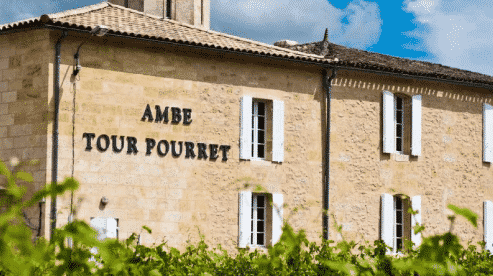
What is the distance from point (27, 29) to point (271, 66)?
205 inches

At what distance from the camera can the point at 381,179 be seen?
18.6 meters

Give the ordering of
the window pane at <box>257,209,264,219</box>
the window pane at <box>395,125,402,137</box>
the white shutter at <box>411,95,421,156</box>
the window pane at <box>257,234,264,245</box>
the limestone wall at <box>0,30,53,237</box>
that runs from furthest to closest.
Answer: the window pane at <box>395,125,402,137</box>
the white shutter at <box>411,95,421,156</box>
the window pane at <box>257,209,264,219</box>
the window pane at <box>257,234,264,245</box>
the limestone wall at <box>0,30,53,237</box>

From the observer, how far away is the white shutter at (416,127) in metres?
19.0

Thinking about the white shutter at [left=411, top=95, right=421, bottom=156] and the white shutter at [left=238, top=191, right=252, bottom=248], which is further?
the white shutter at [left=411, top=95, right=421, bottom=156]

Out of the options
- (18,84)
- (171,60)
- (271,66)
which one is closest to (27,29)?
(18,84)

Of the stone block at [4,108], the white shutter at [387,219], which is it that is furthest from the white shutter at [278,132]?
the stone block at [4,108]

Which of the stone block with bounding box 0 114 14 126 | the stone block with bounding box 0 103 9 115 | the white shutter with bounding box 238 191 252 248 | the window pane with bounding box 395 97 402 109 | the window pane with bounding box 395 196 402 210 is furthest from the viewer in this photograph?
the window pane with bounding box 395 97 402 109

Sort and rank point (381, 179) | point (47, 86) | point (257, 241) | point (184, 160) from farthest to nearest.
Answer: point (381, 179), point (257, 241), point (184, 160), point (47, 86)

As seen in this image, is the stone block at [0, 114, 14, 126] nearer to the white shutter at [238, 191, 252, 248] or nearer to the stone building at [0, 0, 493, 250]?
the stone building at [0, 0, 493, 250]

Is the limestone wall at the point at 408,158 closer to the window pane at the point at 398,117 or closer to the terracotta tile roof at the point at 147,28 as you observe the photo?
the window pane at the point at 398,117

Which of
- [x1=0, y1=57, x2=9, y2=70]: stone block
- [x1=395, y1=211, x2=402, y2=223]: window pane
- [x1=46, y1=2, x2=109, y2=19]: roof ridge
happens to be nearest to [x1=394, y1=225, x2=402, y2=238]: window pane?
[x1=395, y1=211, x2=402, y2=223]: window pane

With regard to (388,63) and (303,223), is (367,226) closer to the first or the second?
(303,223)

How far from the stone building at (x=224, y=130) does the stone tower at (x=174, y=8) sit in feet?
19.9

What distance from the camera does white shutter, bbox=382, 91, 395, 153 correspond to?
18.7m
